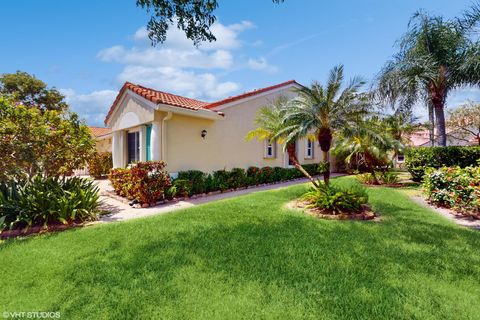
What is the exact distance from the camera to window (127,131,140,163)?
47.1 ft

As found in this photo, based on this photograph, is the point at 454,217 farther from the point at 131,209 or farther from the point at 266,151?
the point at 131,209

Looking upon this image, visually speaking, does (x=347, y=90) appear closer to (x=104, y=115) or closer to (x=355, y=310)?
(x=355, y=310)

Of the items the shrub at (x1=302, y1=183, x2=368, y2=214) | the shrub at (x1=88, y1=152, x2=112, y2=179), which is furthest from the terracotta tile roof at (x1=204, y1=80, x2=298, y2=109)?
the shrub at (x1=88, y1=152, x2=112, y2=179)

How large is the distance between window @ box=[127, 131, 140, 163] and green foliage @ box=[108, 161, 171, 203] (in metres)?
3.84

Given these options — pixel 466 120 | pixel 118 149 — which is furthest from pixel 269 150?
pixel 466 120

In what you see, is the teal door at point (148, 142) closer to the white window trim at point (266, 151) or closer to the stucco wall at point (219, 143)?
the stucco wall at point (219, 143)

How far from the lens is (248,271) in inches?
165

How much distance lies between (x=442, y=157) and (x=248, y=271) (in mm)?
16697

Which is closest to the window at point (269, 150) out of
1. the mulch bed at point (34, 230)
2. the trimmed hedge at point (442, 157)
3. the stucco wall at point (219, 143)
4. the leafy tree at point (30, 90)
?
the stucco wall at point (219, 143)

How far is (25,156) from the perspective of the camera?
772cm

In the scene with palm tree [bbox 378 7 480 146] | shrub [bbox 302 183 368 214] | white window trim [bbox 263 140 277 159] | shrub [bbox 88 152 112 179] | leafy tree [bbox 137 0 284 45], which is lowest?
shrub [bbox 302 183 368 214]

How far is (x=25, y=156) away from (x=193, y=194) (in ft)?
20.9

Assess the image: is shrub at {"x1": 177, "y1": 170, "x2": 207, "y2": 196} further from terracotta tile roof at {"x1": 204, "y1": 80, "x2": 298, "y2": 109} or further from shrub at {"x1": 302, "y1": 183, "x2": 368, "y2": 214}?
shrub at {"x1": 302, "y1": 183, "x2": 368, "y2": 214}

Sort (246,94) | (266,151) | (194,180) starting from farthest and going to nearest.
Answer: (266,151) < (246,94) < (194,180)
